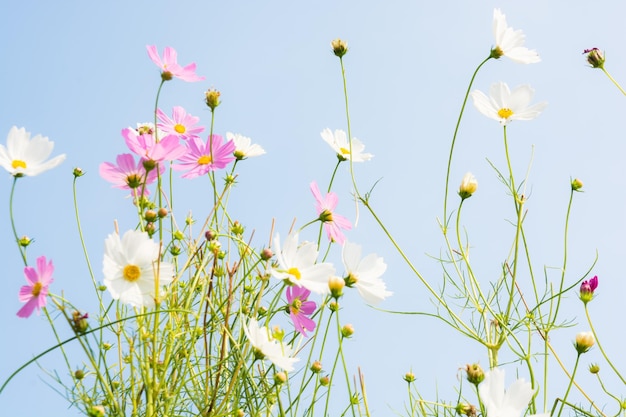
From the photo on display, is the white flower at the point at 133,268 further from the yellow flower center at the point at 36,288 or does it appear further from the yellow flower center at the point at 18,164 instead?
the yellow flower center at the point at 18,164

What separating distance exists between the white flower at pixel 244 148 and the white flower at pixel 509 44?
0.58 m

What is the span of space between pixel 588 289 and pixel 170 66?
92 cm

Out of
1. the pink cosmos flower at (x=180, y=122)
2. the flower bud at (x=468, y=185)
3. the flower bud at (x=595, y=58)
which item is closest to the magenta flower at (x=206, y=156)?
the pink cosmos flower at (x=180, y=122)

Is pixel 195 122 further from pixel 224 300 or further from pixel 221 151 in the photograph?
pixel 224 300

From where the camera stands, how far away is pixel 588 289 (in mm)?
1430

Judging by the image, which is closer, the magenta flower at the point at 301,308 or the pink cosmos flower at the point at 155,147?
the pink cosmos flower at the point at 155,147

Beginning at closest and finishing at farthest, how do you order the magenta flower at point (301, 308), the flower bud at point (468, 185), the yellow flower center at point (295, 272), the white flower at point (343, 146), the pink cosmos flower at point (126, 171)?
the yellow flower center at point (295, 272)
the pink cosmos flower at point (126, 171)
the magenta flower at point (301, 308)
the flower bud at point (468, 185)
the white flower at point (343, 146)

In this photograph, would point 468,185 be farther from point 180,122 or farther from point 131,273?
point 131,273

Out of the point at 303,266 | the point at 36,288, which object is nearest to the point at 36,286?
the point at 36,288

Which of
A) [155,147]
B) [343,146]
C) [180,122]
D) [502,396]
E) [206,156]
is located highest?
[343,146]

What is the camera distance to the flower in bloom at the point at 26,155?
107 centimetres

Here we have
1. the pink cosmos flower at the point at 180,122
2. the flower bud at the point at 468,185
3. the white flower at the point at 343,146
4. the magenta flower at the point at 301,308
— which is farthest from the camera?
the white flower at the point at 343,146

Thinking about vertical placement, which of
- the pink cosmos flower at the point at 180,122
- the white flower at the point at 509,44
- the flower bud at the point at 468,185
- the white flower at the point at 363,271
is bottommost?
the white flower at the point at 363,271

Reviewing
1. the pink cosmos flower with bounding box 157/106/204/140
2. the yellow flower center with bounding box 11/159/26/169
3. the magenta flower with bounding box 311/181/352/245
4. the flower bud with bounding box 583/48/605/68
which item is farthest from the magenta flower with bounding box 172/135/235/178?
the flower bud with bounding box 583/48/605/68
